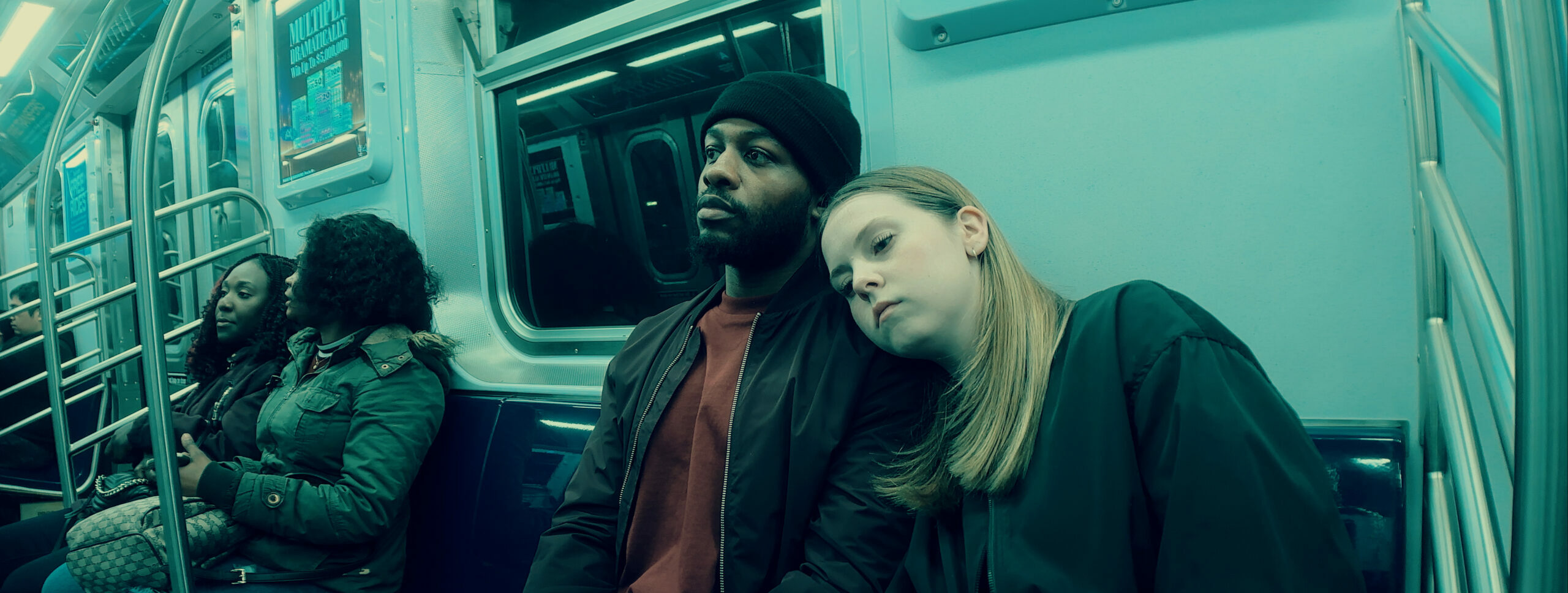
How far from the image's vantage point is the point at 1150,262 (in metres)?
1.35

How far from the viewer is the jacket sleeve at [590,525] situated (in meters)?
1.45

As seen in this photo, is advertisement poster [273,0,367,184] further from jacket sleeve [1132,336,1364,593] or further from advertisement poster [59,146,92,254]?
advertisement poster [59,146,92,254]

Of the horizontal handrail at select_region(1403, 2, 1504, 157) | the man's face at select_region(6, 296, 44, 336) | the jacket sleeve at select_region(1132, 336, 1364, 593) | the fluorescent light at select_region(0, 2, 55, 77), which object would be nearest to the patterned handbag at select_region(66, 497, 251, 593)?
the jacket sleeve at select_region(1132, 336, 1364, 593)

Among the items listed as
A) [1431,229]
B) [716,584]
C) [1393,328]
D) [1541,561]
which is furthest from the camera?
[716,584]

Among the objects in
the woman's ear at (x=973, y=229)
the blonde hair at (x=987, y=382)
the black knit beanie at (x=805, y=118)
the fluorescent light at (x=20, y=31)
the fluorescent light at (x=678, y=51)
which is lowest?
the blonde hair at (x=987, y=382)

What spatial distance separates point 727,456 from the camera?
1335 millimetres

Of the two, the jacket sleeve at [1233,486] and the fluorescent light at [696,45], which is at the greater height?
the fluorescent light at [696,45]

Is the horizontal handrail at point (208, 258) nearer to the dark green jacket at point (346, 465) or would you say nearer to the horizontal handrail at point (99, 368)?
the horizontal handrail at point (99, 368)

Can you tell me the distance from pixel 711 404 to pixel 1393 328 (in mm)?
1154

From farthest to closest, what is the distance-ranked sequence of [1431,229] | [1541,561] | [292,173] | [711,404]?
[292,173] < [711,404] < [1431,229] < [1541,561]

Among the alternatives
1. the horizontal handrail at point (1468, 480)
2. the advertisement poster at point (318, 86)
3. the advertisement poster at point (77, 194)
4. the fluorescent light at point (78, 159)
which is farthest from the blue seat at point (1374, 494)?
the fluorescent light at point (78, 159)

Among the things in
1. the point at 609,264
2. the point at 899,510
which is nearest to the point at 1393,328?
the point at 899,510

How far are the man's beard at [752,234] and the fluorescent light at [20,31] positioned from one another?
4.78 m

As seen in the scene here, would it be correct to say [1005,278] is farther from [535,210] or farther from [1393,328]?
[535,210]
